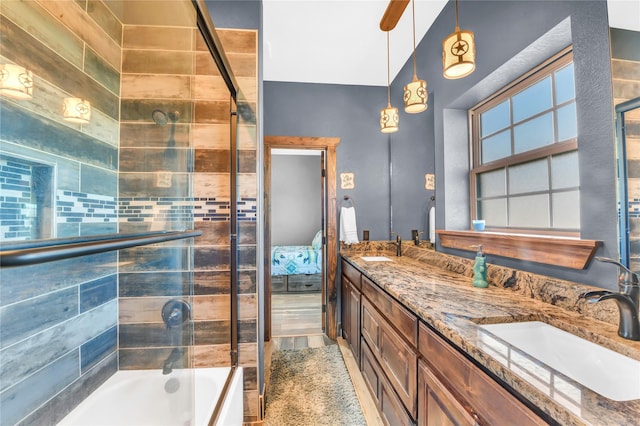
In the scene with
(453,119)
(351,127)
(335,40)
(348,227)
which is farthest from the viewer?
(351,127)

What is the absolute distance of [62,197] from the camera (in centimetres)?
124

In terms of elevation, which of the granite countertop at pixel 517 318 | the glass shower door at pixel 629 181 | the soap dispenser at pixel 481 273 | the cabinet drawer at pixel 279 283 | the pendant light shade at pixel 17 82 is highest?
the pendant light shade at pixel 17 82

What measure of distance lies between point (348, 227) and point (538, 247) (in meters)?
1.71

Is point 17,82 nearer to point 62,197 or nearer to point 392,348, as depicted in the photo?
point 62,197

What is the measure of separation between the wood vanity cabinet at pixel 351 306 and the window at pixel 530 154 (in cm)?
110

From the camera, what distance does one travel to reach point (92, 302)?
4.57 ft

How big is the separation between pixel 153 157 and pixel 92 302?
32.8 inches

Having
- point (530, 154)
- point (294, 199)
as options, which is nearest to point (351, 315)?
point (530, 154)

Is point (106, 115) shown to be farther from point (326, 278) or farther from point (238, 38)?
point (326, 278)

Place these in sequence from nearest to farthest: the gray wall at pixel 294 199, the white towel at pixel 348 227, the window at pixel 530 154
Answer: the window at pixel 530 154, the white towel at pixel 348 227, the gray wall at pixel 294 199

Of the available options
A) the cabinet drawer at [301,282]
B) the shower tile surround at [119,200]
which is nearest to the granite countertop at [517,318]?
the shower tile surround at [119,200]

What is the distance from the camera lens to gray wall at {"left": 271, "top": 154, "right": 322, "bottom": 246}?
577 centimetres

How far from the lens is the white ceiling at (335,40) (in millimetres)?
1898

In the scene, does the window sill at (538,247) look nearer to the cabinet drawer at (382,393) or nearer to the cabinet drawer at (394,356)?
the cabinet drawer at (394,356)
